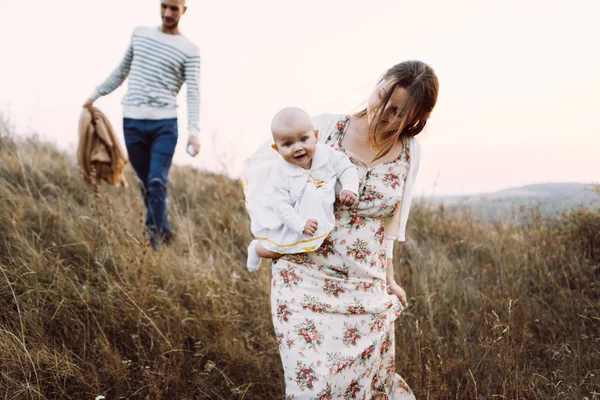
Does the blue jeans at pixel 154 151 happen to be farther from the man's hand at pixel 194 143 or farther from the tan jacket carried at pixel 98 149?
the tan jacket carried at pixel 98 149

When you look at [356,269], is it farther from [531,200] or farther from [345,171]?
[531,200]

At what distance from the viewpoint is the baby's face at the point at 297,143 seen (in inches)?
71.3

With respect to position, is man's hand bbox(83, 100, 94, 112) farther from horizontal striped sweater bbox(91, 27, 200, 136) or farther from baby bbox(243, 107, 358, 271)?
baby bbox(243, 107, 358, 271)

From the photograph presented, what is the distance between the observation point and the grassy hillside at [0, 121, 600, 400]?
236cm

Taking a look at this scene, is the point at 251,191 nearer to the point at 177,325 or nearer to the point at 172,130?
the point at 177,325

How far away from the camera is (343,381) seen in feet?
6.34

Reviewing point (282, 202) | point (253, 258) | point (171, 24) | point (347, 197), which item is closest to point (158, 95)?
point (171, 24)

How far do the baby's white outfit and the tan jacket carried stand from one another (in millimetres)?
3107

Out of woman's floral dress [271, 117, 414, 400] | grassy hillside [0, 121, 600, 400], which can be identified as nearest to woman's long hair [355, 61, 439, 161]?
woman's floral dress [271, 117, 414, 400]

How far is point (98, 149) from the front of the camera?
15.0 feet

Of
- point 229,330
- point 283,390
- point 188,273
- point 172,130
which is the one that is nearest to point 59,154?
point 172,130

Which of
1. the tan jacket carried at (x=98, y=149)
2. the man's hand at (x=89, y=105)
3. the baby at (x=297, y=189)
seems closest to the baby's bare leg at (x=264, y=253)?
the baby at (x=297, y=189)

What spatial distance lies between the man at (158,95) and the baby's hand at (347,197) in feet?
7.92

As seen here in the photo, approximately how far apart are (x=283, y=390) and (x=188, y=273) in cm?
116
